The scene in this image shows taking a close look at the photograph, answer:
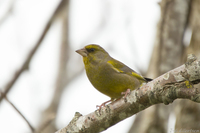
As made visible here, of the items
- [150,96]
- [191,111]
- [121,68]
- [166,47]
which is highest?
[166,47]

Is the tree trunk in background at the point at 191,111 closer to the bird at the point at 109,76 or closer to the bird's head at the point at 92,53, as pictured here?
the bird at the point at 109,76

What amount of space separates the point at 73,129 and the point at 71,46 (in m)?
3.32

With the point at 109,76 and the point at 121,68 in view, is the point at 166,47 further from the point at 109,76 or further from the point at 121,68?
the point at 109,76

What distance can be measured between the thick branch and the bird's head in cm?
146

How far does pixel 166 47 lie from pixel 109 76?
2.14 metres

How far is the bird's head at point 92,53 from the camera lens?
16.0 ft

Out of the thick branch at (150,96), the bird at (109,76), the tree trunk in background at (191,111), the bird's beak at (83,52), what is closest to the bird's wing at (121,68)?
the bird at (109,76)

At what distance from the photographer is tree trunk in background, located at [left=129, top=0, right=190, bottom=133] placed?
5668 mm

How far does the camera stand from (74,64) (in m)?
6.88

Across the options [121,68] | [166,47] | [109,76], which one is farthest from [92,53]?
[166,47]

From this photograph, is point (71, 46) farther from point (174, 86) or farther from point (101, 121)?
point (174, 86)

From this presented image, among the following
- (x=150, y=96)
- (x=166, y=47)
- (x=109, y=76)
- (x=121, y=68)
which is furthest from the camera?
(x=166, y=47)

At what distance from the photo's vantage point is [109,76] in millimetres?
4410

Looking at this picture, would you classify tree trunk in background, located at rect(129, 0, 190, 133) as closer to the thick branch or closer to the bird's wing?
the bird's wing
